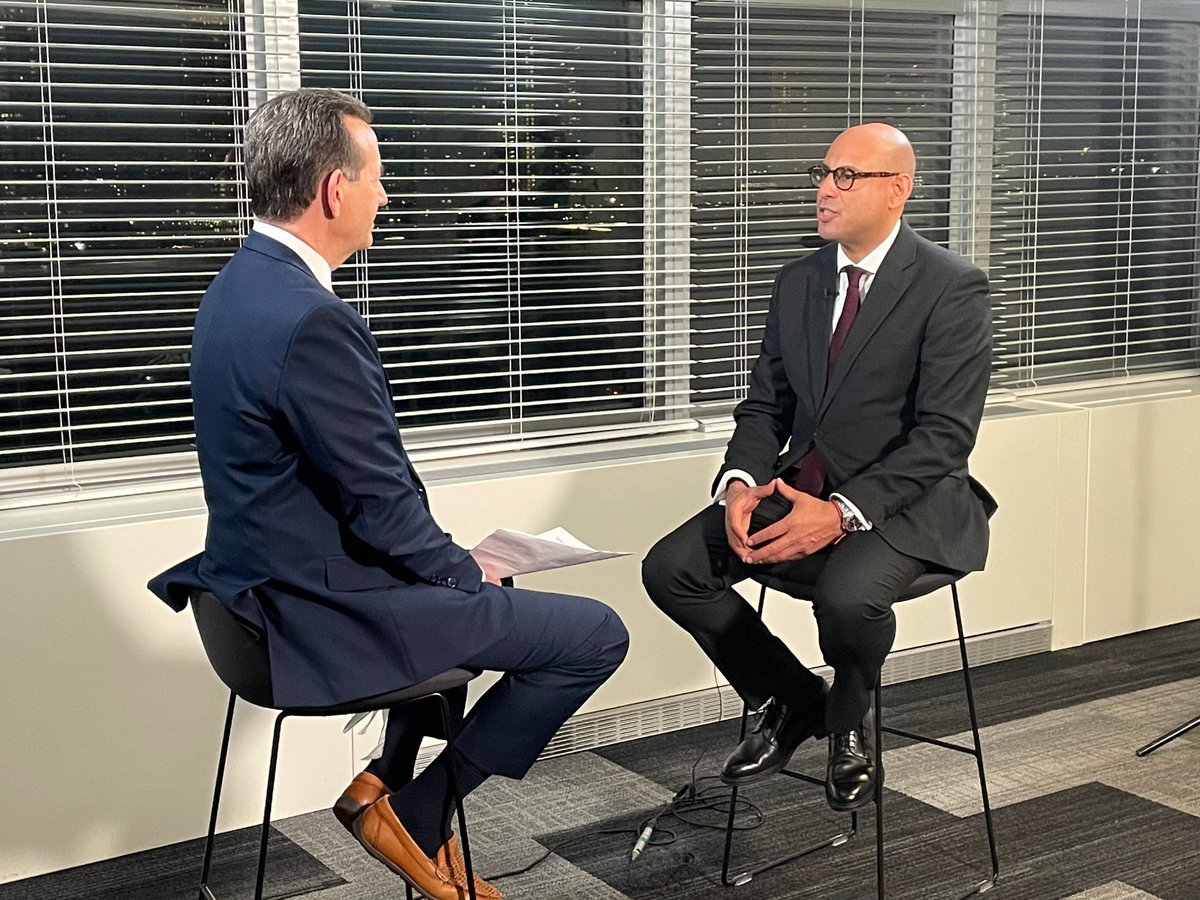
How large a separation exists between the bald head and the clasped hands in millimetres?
553

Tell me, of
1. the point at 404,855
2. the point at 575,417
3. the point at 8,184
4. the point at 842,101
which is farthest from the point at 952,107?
the point at 404,855

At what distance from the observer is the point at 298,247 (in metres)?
2.31

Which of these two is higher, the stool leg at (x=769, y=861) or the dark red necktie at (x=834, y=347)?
the dark red necktie at (x=834, y=347)

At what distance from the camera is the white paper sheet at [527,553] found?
238 cm

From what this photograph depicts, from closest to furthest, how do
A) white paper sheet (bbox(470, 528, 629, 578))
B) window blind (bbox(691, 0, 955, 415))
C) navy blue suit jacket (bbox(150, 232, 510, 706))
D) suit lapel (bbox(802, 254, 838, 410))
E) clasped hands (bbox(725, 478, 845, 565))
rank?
1. navy blue suit jacket (bbox(150, 232, 510, 706))
2. white paper sheet (bbox(470, 528, 629, 578))
3. clasped hands (bbox(725, 478, 845, 565))
4. suit lapel (bbox(802, 254, 838, 410))
5. window blind (bbox(691, 0, 955, 415))

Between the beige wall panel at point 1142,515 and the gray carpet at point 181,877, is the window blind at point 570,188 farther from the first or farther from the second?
the gray carpet at point 181,877

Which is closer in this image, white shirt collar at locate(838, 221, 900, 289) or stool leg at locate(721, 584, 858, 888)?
stool leg at locate(721, 584, 858, 888)

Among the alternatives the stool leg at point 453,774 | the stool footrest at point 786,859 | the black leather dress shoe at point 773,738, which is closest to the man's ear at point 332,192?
the stool leg at point 453,774

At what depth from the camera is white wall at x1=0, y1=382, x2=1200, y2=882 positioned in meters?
3.01

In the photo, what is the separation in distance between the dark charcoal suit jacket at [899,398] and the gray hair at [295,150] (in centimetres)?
115

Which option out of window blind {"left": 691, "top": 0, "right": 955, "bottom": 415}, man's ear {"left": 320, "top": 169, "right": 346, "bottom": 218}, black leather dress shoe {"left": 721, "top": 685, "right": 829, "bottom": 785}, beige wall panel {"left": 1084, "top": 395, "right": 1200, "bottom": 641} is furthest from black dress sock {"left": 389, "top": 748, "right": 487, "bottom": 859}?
beige wall panel {"left": 1084, "top": 395, "right": 1200, "bottom": 641}

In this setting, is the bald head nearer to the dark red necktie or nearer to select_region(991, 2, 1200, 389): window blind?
the dark red necktie

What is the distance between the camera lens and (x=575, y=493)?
3688 millimetres

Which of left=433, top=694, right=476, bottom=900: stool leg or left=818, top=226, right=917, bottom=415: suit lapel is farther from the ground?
left=818, top=226, right=917, bottom=415: suit lapel
